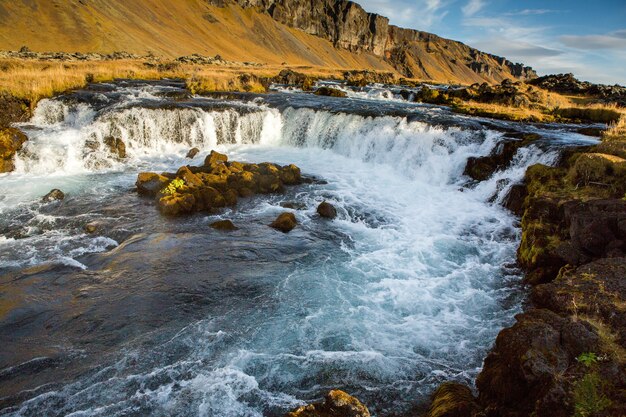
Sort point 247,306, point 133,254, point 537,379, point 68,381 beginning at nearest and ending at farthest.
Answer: point 537,379 → point 68,381 → point 247,306 → point 133,254

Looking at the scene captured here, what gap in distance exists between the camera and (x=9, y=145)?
1866 centimetres

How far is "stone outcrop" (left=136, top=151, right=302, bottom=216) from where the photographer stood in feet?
48.6

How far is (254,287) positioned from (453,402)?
19.6 ft

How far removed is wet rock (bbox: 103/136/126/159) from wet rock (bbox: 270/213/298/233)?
11.9m

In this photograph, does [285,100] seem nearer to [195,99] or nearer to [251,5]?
[195,99]

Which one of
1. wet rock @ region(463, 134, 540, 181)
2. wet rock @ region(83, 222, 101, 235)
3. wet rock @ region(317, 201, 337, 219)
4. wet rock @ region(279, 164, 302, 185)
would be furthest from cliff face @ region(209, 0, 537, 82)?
wet rock @ region(83, 222, 101, 235)

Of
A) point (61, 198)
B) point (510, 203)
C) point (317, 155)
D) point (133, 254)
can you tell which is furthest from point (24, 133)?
point (510, 203)

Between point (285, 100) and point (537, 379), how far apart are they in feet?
→ 96.2

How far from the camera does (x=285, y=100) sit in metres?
31.6

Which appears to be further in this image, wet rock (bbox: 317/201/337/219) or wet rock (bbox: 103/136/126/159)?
wet rock (bbox: 103/136/126/159)

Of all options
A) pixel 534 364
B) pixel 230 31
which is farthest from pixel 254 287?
pixel 230 31

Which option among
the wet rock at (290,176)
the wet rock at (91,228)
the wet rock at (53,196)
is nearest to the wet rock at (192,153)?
the wet rock at (290,176)

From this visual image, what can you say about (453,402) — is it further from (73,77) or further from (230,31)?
(230,31)

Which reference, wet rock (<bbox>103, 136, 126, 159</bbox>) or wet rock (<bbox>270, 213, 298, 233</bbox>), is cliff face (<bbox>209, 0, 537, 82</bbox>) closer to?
wet rock (<bbox>103, 136, 126, 159</bbox>)
